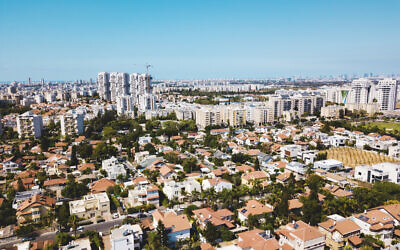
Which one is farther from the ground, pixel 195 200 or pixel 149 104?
pixel 149 104

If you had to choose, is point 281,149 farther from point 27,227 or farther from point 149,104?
point 149,104

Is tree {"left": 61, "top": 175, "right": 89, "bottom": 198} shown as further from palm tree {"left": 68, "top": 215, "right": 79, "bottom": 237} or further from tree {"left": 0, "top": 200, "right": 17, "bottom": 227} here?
palm tree {"left": 68, "top": 215, "right": 79, "bottom": 237}

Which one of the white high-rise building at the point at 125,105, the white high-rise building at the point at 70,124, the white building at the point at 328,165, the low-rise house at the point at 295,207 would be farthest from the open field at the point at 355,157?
the white high-rise building at the point at 125,105

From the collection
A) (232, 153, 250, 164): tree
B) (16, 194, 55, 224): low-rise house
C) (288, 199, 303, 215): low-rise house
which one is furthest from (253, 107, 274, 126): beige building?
(16, 194, 55, 224): low-rise house

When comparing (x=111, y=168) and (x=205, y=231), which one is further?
(x=111, y=168)

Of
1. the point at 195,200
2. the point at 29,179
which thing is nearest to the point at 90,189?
the point at 29,179

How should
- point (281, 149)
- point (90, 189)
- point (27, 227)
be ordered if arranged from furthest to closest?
point (281, 149), point (90, 189), point (27, 227)

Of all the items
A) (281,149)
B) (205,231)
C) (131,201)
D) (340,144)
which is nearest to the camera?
(205,231)
